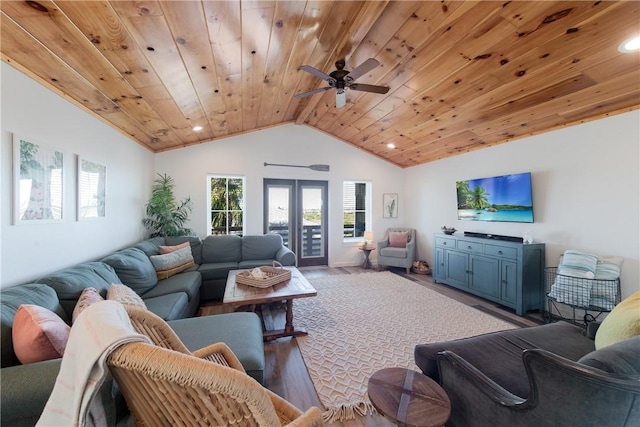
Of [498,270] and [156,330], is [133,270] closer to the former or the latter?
[156,330]

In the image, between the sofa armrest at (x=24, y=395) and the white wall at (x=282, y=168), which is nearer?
the sofa armrest at (x=24, y=395)

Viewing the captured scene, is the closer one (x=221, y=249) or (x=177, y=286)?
(x=177, y=286)

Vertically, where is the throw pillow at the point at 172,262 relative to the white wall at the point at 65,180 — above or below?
below

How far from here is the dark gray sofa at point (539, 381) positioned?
34.1 inches

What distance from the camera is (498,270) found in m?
3.49

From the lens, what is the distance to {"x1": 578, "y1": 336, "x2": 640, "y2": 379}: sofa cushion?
0.91 m

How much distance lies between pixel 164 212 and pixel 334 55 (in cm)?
359

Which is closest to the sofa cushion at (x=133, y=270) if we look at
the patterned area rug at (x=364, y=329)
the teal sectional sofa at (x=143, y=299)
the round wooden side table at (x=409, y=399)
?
the teal sectional sofa at (x=143, y=299)

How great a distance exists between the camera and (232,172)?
203 inches

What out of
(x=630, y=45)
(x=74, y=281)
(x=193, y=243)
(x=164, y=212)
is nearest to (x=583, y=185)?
(x=630, y=45)

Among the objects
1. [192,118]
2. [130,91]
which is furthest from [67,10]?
[192,118]

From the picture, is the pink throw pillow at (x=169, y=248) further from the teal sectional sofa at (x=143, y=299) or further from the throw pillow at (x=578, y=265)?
the throw pillow at (x=578, y=265)

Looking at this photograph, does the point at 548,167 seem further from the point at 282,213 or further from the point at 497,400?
the point at 282,213

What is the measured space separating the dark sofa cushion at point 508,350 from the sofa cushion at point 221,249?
3290 mm
